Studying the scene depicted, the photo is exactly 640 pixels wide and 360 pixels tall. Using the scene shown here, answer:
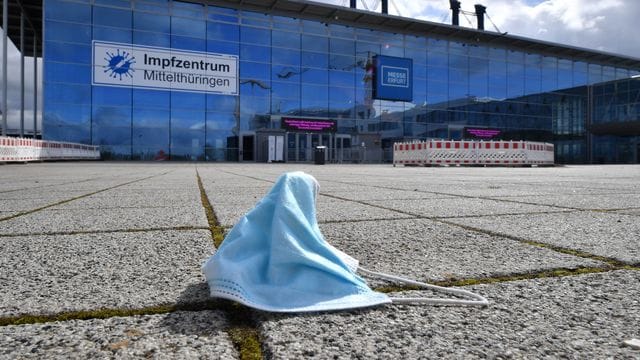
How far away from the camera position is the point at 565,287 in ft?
4.93

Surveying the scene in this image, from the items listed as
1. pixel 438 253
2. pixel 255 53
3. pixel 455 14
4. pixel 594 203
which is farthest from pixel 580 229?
pixel 455 14

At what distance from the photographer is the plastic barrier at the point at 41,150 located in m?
18.8

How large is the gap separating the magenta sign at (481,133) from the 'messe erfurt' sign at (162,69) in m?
20.1

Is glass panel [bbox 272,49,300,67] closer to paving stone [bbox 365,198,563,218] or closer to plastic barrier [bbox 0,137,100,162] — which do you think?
plastic barrier [bbox 0,137,100,162]

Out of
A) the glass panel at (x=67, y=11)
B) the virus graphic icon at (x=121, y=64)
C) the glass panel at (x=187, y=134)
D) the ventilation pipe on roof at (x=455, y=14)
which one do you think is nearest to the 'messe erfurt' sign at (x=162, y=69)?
the virus graphic icon at (x=121, y=64)

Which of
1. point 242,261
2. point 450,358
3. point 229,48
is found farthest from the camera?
point 229,48

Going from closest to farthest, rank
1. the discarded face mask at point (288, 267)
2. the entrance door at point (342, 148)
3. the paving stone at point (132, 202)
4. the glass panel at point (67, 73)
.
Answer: the discarded face mask at point (288, 267) → the paving stone at point (132, 202) → the glass panel at point (67, 73) → the entrance door at point (342, 148)

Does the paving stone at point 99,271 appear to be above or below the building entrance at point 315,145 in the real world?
below

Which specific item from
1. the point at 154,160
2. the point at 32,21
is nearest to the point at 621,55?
the point at 154,160

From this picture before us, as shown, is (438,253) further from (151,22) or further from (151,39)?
(151,22)

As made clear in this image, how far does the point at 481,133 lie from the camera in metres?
39.1

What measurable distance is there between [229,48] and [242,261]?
104 ft

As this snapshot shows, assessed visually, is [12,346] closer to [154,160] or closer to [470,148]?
[470,148]

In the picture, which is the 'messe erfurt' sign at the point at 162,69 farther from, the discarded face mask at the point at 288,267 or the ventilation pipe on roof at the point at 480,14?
the discarded face mask at the point at 288,267
